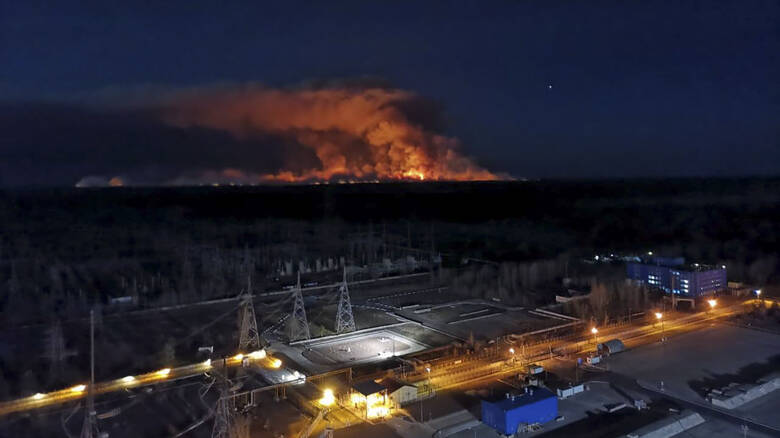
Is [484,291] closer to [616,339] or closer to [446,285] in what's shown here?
[446,285]

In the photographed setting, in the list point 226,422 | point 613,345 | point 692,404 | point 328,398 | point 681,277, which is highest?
point 681,277

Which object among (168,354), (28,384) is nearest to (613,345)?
(168,354)

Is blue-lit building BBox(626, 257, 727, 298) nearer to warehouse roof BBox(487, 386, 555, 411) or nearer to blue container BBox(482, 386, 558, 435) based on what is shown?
warehouse roof BBox(487, 386, 555, 411)

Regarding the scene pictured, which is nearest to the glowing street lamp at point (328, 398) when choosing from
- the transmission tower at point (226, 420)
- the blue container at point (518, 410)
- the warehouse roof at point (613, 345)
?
the transmission tower at point (226, 420)

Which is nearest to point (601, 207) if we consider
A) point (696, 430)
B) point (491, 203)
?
point (491, 203)

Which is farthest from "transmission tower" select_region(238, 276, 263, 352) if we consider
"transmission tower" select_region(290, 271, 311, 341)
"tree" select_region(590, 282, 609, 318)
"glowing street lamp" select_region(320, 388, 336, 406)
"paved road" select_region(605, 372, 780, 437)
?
"tree" select_region(590, 282, 609, 318)

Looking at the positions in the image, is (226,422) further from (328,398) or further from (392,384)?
(392,384)

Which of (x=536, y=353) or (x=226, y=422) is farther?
(x=536, y=353)
